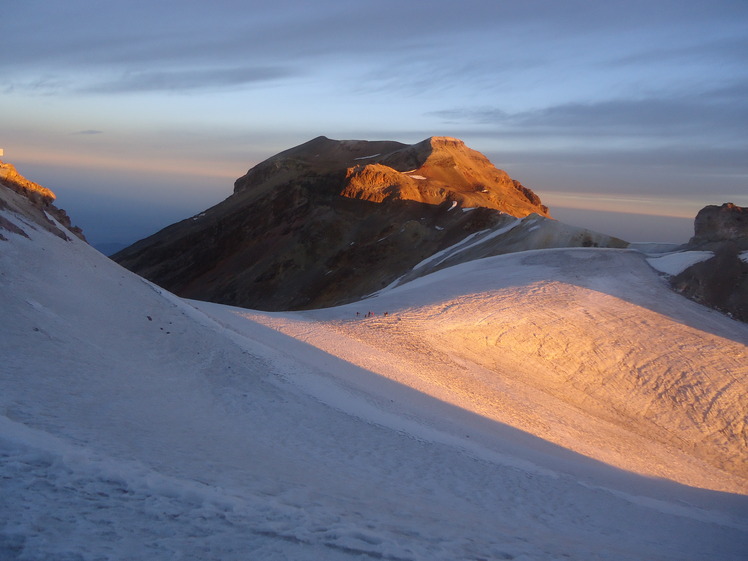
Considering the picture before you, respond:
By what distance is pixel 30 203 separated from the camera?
16.4 metres

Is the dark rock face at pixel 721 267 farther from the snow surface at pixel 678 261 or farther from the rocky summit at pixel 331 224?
the rocky summit at pixel 331 224

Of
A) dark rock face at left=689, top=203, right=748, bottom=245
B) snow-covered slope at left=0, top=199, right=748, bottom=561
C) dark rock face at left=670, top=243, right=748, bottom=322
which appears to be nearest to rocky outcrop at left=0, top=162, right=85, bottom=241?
snow-covered slope at left=0, top=199, right=748, bottom=561

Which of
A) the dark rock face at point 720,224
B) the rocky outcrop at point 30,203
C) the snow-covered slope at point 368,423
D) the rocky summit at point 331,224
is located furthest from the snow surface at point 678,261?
the rocky outcrop at point 30,203

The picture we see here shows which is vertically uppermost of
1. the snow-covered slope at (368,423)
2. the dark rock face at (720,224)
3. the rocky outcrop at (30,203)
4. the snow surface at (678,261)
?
the dark rock face at (720,224)

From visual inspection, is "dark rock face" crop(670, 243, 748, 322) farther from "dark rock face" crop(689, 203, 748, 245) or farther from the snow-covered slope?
"dark rock face" crop(689, 203, 748, 245)

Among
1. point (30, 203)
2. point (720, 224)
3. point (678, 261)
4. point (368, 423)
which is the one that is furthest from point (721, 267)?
point (30, 203)

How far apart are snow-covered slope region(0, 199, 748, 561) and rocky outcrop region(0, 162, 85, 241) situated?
0.78m

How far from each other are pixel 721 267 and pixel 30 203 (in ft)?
84.6

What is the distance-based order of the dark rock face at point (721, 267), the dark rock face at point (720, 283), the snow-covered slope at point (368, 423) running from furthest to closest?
1. the dark rock face at point (721, 267)
2. the dark rock face at point (720, 283)
3. the snow-covered slope at point (368, 423)

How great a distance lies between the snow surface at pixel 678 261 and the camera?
24500 millimetres

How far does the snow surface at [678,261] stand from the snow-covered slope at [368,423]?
1.23 m

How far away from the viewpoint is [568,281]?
2422 centimetres

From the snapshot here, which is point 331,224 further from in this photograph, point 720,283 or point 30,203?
point 30,203

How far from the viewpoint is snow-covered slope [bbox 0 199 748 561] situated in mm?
5043
